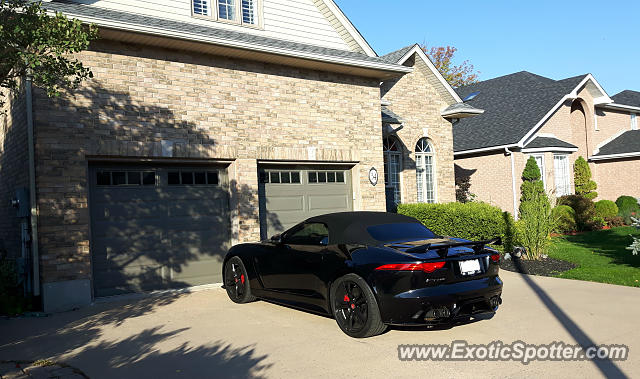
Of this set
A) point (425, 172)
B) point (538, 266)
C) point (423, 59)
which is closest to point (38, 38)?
point (538, 266)

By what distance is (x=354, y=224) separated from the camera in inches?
267

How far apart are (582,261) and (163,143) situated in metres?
9.71

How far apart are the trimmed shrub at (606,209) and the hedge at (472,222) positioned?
11.0m

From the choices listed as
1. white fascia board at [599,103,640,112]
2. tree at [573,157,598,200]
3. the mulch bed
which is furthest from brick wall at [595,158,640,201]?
the mulch bed

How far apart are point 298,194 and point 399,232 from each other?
501 cm

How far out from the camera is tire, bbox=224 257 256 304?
8164 mm

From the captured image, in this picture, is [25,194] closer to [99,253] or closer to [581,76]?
[99,253]

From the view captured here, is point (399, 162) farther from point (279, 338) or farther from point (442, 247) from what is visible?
point (279, 338)

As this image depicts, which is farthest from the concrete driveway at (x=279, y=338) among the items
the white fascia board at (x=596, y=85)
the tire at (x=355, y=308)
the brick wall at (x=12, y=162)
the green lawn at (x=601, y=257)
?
the white fascia board at (x=596, y=85)

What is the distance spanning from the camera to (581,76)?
78.5 feet

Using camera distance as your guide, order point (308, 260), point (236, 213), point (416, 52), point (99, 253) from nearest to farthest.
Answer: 1. point (308, 260)
2. point (99, 253)
3. point (236, 213)
4. point (416, 52)

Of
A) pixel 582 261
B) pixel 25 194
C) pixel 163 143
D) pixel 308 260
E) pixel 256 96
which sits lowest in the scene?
pixel 582 261

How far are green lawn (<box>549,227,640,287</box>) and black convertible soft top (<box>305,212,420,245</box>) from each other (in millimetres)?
5012

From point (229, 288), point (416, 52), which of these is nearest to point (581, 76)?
point (416, 52)
